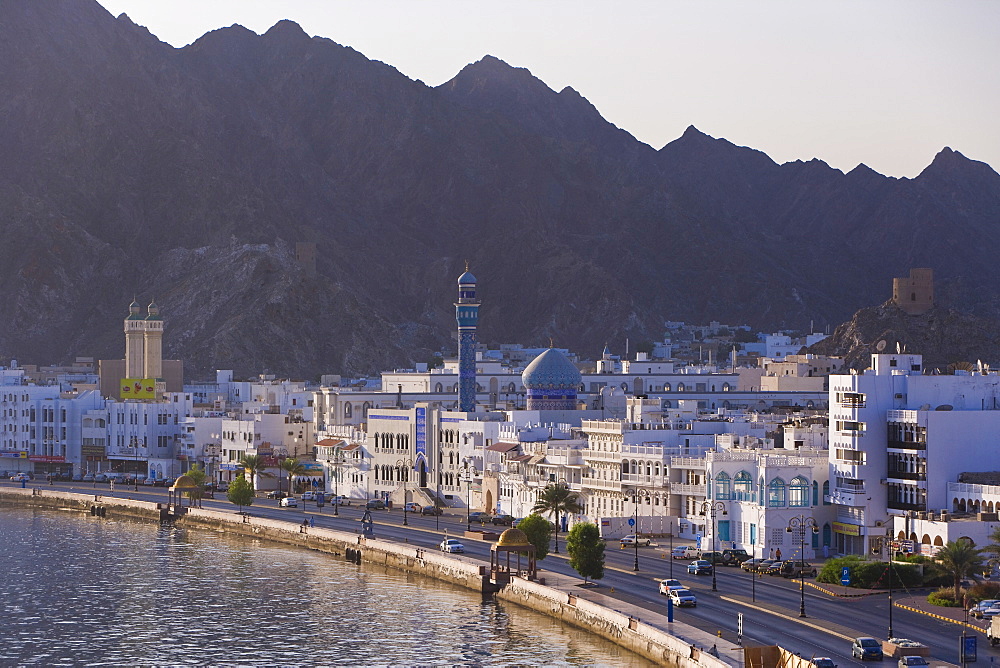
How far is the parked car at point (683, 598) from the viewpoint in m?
69.5

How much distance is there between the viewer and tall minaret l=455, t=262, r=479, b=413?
127 m

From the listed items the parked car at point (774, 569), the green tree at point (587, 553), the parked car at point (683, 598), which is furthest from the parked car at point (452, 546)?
the parked car at point (683, 598)

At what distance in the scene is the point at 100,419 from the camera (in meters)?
157

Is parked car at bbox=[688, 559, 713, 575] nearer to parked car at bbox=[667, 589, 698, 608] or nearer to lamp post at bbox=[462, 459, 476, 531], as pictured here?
parked car at bbox=[667, 589, 698, 608]

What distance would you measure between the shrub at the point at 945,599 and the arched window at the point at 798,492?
1407 cm

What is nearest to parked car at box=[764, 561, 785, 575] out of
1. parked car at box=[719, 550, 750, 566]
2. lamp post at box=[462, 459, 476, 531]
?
parked car at box=[719, 550, 750, 566]

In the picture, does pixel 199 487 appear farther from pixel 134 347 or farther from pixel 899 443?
pixel 134 347

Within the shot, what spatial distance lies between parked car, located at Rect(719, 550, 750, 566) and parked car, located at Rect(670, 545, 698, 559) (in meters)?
1.49

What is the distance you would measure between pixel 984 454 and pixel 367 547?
32.7 m

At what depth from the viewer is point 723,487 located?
3415 inches

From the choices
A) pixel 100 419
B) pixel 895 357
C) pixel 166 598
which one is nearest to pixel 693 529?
pixel 895 357

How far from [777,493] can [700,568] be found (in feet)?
23.2

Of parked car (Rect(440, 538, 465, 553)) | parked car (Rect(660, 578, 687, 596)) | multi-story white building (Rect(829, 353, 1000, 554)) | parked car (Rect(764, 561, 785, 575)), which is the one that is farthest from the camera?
parked car (Rect(440, 538, 465, 553))

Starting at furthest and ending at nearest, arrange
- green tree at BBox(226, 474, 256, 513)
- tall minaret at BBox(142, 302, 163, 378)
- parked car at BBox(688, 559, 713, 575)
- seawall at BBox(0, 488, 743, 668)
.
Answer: tall minaret at BBox(142, 302, 163, 378)
green tree at BBox(226, 474, 256, 513)
parked car at BBox(688, 559, 713, 575)
seawall at BBox(0, 488, 743, 668)
